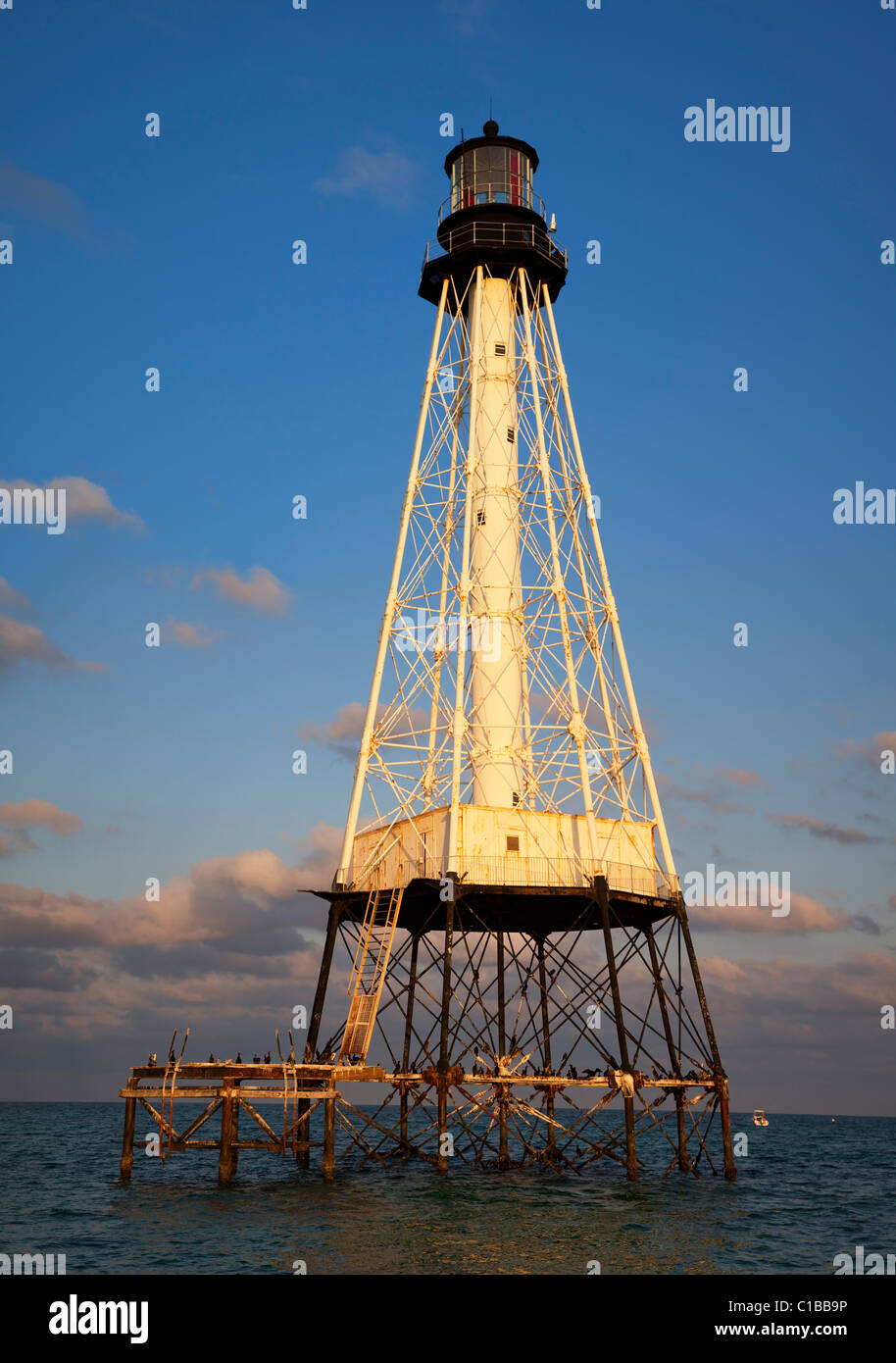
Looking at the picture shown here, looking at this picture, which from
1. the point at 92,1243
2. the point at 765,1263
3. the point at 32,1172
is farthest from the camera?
the point at 32,1172

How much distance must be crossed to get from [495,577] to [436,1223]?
2153 cm

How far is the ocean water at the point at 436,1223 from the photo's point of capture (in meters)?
25.1

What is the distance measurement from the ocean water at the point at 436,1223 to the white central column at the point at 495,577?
41.4 ft

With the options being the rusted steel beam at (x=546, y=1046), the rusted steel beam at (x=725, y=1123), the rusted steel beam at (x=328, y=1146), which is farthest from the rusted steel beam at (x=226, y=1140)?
the rusted steel beam at (x=725, y=1123)

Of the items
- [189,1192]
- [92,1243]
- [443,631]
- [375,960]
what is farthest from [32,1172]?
[443,631]

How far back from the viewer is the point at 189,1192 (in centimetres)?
3666

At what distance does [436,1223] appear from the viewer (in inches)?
1143

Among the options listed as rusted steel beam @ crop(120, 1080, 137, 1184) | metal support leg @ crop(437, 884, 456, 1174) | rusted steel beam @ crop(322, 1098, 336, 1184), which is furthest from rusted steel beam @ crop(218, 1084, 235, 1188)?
metal support leg @ crop(437, 884, 456, 1174)

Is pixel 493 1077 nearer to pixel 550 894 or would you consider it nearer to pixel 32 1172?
pixel 550 894

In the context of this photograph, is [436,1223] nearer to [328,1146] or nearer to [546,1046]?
[328,1146]

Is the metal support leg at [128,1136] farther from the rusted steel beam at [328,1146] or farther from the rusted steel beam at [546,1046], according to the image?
the rusted steel beam at [546,1046]

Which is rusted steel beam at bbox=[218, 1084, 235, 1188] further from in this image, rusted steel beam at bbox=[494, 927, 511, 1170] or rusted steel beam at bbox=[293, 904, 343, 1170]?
rusted steel beam at bbox=[494, 927, 511, 1170]

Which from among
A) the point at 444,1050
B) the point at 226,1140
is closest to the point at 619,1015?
the point at 444,1050

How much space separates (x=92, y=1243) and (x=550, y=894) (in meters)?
16.2
